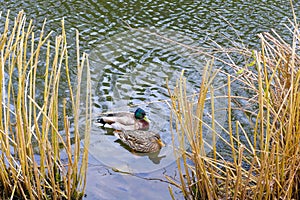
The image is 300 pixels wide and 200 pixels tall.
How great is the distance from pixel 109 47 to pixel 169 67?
81 centimetres

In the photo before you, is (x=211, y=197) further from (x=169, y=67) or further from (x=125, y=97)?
(x=169, y=67)

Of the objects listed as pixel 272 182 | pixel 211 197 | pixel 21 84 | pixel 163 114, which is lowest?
pixel 163 114

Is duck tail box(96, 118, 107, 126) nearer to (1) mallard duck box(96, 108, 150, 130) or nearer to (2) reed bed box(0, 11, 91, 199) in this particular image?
(1) mallard duck box(96, 108, 150, 130)

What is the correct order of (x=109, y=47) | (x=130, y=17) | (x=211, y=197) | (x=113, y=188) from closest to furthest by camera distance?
(x=211, y=197) < (x=113, y=188) < (x=109, y=47) < (x=130, y=17)

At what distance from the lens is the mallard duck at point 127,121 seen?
14.8 ft

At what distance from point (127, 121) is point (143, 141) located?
1.39ft

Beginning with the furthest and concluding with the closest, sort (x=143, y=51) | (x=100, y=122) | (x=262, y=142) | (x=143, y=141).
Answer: (x=143, y=51), (x=100, y=122), (x=143, y=141), (x=262, y=142)

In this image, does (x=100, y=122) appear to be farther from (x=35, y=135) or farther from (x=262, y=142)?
(x=262, y=142)

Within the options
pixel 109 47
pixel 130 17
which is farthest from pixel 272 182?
pixel 130 17

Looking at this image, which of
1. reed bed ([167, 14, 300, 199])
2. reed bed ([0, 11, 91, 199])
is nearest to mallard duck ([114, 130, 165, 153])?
reed bed ([0, 11, 91, 199])

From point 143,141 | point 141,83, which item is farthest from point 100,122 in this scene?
point 141,83

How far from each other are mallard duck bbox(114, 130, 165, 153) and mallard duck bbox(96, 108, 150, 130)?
0.41ft

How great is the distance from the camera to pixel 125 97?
4.84 metres

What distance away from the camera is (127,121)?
4633mm
